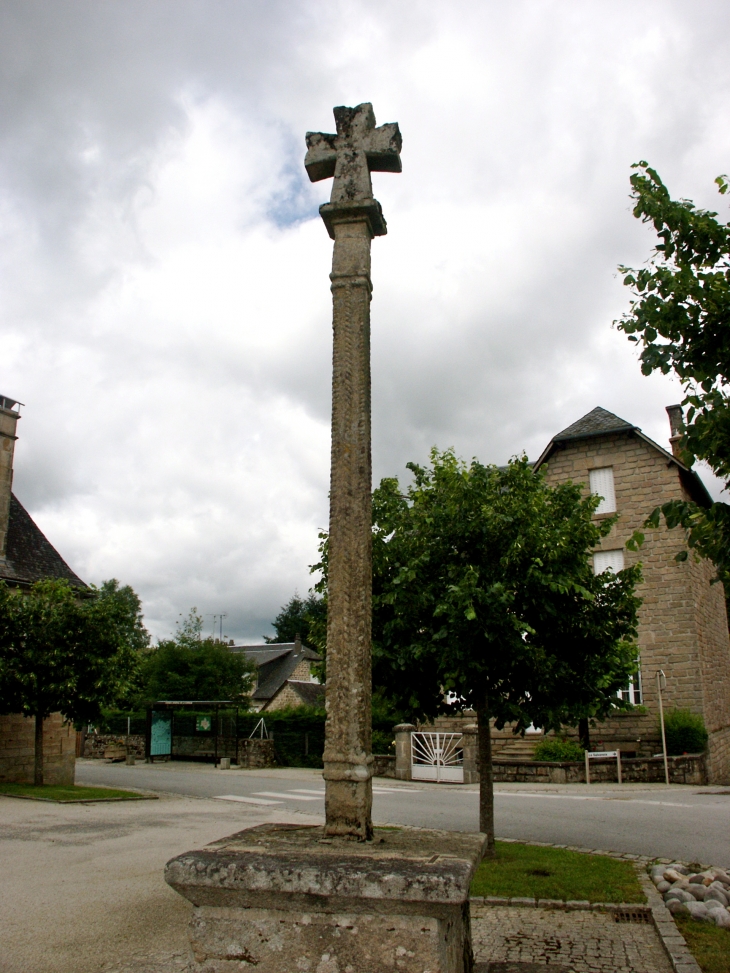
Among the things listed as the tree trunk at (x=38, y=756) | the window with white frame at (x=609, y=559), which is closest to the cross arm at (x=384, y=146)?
the tree trunk at (x=38, y=756)

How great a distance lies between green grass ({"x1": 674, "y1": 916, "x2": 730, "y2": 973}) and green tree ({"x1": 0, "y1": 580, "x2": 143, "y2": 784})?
1266cm

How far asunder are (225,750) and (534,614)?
20196mm

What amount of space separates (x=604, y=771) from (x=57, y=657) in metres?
12.4

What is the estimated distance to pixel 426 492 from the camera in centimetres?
901

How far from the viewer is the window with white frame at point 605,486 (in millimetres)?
21000

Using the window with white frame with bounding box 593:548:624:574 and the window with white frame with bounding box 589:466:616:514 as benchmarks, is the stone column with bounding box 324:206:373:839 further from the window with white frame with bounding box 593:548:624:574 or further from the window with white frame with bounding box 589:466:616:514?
the window with white frame with bounding box 589:466:616:514

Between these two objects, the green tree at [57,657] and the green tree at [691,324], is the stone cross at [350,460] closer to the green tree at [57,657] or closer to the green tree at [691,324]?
the green tree at [691,324]

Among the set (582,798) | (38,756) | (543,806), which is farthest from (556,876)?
(38,756)

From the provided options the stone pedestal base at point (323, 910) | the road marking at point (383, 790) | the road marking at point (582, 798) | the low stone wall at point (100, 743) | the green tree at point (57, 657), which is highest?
the green tree at point (57, 657)

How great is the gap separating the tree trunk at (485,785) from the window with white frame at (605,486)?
13.6 m

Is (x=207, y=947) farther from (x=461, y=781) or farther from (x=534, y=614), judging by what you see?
(x=461, y=781)

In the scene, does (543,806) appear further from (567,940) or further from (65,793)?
(65,793)

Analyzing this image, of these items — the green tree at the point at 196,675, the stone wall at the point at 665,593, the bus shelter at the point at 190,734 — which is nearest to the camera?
the stone wall at the point at 665,593

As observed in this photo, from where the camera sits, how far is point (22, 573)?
18.4m
